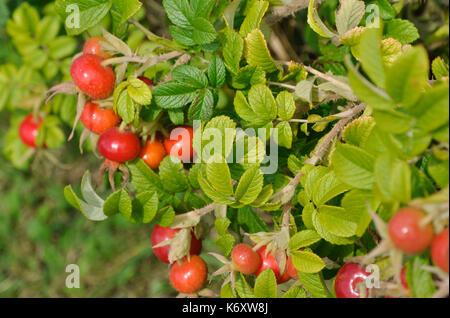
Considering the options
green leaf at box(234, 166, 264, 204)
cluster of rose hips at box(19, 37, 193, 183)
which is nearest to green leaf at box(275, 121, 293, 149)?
green leaf at box(234, 166, 264, 204)

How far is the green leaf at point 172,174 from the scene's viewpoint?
42.2 inches

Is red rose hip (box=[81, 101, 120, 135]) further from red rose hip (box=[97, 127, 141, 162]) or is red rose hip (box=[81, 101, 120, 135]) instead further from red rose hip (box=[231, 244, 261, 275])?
red rose hip (box=[231, 244, 261, 275])

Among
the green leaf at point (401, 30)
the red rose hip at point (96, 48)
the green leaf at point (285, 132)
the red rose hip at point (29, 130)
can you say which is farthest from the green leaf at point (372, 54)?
the red rose hip at point (29, 130)

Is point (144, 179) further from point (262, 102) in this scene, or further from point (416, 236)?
point (416, 236)

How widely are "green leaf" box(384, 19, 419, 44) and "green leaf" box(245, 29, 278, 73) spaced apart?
29cm

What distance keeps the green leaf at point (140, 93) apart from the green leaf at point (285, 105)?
28cm

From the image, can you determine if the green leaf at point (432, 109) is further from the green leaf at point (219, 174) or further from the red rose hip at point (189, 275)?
the red rose hip at point (189, 275)

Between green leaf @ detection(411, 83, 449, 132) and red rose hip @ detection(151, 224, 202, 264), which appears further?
red rose hip @ detection(151, 224, 202, 264)

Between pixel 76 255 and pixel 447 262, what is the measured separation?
2107 mm

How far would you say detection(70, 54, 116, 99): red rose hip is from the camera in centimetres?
103

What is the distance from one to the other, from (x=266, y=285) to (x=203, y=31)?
1.78 feet

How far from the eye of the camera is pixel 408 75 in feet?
2.00
